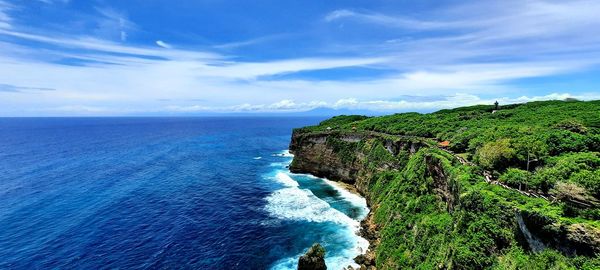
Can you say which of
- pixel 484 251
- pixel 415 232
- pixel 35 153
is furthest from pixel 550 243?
pixel 35 153

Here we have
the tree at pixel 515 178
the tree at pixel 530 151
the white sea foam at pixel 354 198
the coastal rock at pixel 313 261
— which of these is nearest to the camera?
the tree at pixel 515 178

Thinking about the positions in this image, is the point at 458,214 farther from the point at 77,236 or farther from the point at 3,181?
the point at 3,181

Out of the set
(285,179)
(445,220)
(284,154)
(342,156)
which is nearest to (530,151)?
(445,220)

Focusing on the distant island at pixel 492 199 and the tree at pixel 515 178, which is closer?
the distant island at pixel 492 199

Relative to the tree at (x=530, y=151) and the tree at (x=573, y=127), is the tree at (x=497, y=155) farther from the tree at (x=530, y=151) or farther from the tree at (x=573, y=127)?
the tree at (x=573, y=127)

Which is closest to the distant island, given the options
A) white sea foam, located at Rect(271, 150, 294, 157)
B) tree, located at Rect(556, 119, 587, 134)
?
tree, located at Rect(556, 119, 587, 134)

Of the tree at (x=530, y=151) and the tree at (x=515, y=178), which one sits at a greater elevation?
the tree at (x=530, y=151)

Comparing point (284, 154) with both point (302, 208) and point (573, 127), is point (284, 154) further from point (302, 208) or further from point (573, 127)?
point (573, 127)

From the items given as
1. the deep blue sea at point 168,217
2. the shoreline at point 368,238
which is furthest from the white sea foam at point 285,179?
the shoreline at point 368,238
